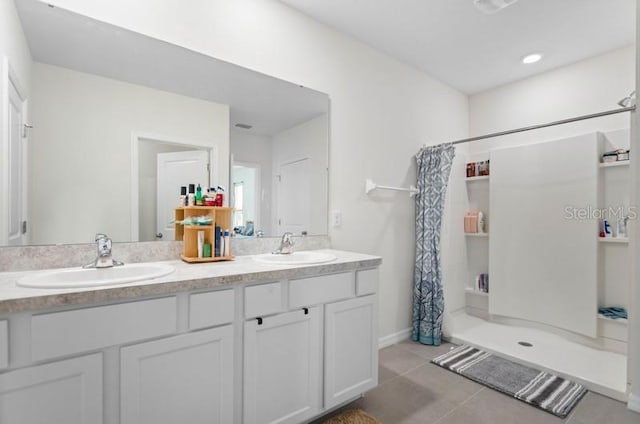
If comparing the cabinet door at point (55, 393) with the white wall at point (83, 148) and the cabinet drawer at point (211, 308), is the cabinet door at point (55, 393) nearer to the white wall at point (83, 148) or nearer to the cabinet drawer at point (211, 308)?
the cabinet drawer at point (211, 308)

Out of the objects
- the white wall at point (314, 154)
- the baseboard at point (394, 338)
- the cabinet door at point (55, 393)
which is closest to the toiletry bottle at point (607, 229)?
the baseboard at point (394, 338)

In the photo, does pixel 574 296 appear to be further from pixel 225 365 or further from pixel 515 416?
pixel 225 365

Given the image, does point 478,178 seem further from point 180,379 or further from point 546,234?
point 180,379

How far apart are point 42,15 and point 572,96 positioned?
12.4 feet

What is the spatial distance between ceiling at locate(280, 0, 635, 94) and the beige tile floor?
8.20 ft

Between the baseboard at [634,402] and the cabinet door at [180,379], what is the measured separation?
7.25ft

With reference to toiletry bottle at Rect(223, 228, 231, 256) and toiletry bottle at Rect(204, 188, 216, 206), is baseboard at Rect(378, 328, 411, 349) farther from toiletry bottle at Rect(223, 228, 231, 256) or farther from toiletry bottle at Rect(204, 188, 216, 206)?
toiletry bottle at Rect(204, 188, 216, 206)

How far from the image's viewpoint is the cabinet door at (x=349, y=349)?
1.60 meters

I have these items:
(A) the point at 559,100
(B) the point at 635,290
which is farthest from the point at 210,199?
(A) the point at 559,100

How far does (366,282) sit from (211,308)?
88cm

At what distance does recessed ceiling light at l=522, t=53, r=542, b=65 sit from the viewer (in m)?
2.64

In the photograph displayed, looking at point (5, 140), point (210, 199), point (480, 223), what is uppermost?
point (5, 140)

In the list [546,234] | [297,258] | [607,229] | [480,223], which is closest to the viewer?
[297,258]

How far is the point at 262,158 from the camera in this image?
199 cm
